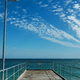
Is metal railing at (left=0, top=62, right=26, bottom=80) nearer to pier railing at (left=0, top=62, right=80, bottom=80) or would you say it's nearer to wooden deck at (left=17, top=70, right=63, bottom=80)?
pier railing at (left=0, top=62, right=80, bottom=80)

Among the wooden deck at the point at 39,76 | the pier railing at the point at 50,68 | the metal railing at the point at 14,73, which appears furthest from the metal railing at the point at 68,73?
the metal railing at the point at 14,73

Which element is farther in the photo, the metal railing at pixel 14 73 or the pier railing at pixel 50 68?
the pier railing at pixel 50 68

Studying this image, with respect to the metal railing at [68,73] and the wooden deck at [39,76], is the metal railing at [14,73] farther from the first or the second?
the metal railing at [68,73]

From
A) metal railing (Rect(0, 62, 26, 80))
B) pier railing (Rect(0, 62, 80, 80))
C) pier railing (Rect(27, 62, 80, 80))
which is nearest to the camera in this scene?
metal railing (Rect(0, 62, 26, 80))

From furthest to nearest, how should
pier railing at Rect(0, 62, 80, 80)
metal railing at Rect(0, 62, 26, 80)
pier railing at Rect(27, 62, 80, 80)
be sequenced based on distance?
pier railing at Rect(27, 62, 80, 80) → pier railing at Rect(0, 62, 80, 80) → metal railing at Rect(0, 62, 26, 80)

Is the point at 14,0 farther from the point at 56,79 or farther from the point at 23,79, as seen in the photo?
the point at 56,79

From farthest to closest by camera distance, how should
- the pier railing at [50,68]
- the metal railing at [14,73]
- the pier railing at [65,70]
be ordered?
the pier railing at [65,70], the pier railing at [50,68], the metal railing at [14,73]

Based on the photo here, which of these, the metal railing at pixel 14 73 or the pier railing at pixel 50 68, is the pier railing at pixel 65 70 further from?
the metal railing at pixel 14 73

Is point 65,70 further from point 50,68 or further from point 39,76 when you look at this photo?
point 39,76

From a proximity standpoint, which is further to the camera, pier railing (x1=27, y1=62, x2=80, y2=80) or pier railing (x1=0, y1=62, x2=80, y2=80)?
pier railing (x1=27, y1=62, x2=80, y2=80)

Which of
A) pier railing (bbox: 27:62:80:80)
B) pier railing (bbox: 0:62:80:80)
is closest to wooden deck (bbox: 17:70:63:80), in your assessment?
pier railing (bbox: 0:62:80:80)

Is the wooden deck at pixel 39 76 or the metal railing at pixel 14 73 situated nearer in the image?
the metal railing at pixel 14 73

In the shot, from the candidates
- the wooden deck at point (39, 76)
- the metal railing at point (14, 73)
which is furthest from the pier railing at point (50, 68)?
the wooden deck at point (39, 76)

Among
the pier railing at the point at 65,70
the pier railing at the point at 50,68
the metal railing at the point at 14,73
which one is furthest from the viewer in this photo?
the pier railing at the point at 65,70
